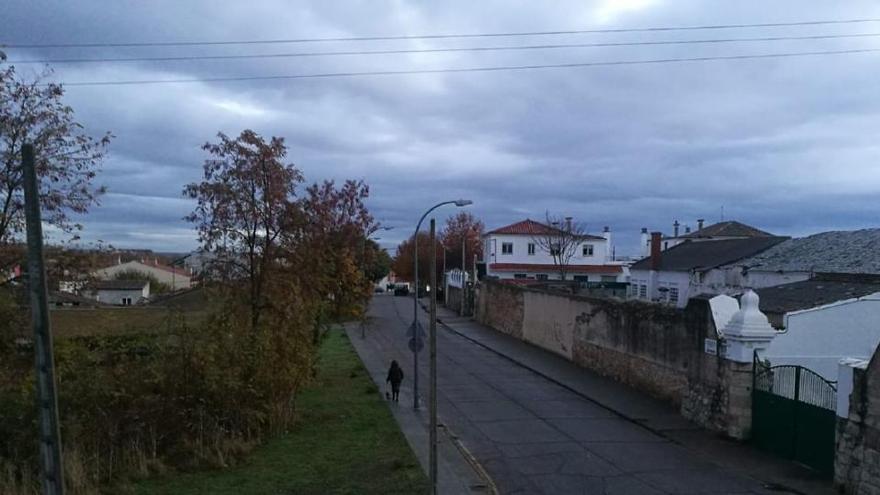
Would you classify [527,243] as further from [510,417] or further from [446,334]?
[510,417]

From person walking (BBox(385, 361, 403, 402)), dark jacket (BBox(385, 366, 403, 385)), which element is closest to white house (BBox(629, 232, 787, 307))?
person walking (BBox(385, 361, 403, 402))

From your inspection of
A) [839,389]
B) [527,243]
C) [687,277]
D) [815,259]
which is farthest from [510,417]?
[527,243]

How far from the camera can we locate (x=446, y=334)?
5162cm

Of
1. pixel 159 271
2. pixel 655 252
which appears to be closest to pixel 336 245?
pixel 655 252

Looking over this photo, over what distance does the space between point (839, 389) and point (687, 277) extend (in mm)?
34579

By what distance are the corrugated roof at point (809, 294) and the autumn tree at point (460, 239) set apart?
73.6 meters

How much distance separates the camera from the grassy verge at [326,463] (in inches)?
538

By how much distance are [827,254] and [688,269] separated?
37.2ft

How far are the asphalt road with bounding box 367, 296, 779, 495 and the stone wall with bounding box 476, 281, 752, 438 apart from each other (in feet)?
5.56

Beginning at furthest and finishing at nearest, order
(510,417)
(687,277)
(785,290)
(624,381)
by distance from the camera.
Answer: (687,277) < (624,381) < (785,290) < (510,417)

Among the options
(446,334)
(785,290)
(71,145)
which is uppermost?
(71,145)

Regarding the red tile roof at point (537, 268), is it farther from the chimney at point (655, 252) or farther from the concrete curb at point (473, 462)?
the concrete curb at point (473, 462)

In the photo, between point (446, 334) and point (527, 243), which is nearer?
point (446, 334)

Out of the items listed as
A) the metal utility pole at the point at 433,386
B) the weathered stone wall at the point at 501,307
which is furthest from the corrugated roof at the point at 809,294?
the weathered stone wall at the point at 501,307
